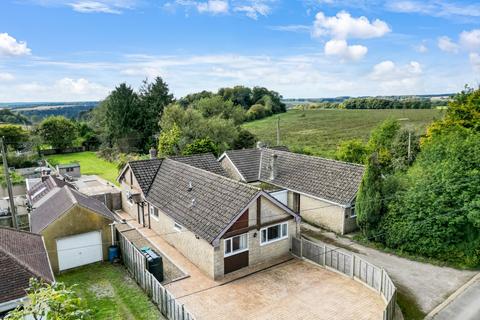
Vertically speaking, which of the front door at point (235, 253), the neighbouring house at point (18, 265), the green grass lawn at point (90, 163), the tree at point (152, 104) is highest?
the tree at point (152, 104)

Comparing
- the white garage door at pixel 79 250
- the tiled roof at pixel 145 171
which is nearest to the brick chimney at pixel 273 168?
the tiled roof at pixel 145 171

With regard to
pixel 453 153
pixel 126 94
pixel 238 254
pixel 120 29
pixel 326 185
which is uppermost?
pixel 120 29

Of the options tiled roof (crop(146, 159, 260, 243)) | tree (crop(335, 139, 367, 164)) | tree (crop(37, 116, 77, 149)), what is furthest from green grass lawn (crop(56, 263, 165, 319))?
tree (crop(37, 116, 77, 149))

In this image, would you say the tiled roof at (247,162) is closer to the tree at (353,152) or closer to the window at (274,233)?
the tree at (353,152)

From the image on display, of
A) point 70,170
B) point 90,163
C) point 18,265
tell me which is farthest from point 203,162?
point 90,163

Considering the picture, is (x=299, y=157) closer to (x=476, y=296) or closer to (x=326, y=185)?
(x=326, y=185)

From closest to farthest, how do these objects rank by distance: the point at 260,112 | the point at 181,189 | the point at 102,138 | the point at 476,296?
the point at 476,296 < the point at 181,189 < the point at 102,138 < the point at 260,112

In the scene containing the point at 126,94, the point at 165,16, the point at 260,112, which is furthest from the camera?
the point at 260,112

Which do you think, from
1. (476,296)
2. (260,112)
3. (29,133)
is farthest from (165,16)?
(260,112)
